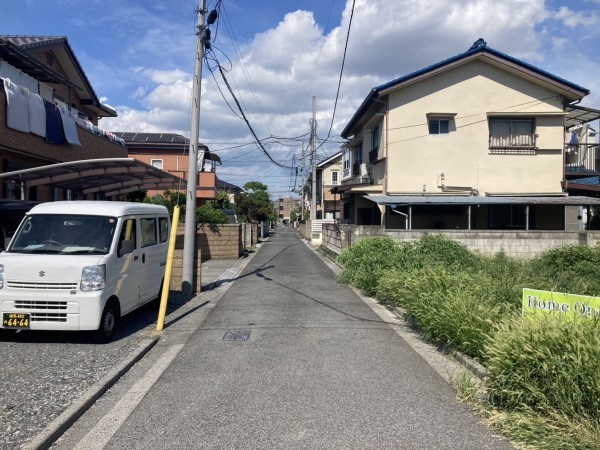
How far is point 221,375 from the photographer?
5.79 metres

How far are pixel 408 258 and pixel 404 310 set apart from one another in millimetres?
3864

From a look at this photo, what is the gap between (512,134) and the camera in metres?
21.2

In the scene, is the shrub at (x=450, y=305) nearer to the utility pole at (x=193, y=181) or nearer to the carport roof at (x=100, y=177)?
the utility pole at (x=193, y=181)

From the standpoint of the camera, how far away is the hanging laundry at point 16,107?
1227 cm

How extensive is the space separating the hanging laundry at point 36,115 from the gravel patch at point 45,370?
762 cm

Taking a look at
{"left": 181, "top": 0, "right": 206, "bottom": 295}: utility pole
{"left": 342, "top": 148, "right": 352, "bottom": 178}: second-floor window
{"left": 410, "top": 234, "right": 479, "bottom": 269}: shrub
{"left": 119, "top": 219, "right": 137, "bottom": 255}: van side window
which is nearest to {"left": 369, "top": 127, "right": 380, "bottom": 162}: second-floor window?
{"left": 342, "top": 148, "right": 352, "bottom": 178}: second-floor window

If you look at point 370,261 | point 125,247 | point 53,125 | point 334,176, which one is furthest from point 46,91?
point 334,176

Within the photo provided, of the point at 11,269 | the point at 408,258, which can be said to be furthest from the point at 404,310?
the point at 11,269

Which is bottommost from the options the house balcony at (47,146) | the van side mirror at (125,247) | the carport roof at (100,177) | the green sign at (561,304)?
the green sign at (561,304)

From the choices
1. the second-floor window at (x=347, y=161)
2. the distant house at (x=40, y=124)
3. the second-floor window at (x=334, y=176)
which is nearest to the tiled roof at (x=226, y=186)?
the second-floor window at (x=334, y=176)

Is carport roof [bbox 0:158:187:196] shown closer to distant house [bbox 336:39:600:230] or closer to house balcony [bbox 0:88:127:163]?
house balcony [bbox 0:88:127:163]

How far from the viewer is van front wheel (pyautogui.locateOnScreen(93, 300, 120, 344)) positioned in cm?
697

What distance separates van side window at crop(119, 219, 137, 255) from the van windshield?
0.58ft

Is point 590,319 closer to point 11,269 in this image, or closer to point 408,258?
point 11,269
